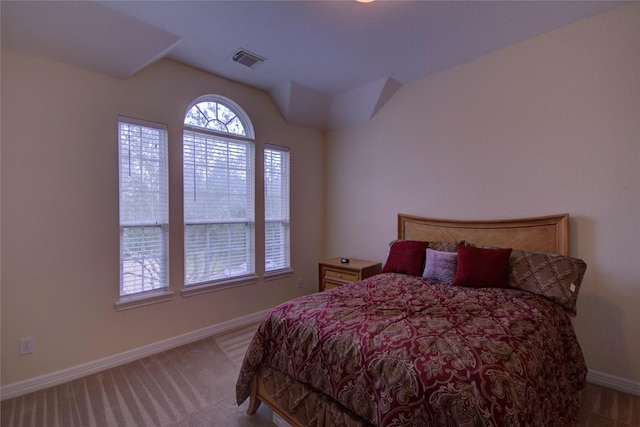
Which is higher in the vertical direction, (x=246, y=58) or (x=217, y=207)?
(x=246, y=58)

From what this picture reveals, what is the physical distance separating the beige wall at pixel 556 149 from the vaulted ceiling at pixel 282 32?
0.85ft

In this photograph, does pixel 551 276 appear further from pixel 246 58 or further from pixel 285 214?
pixel 246 58

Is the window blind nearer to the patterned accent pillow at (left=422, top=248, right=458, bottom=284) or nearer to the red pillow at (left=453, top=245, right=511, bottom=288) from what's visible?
the patterned accent pillow at (left=422, top=248, right=458, bottom=284)

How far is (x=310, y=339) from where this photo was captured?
5.19 feet

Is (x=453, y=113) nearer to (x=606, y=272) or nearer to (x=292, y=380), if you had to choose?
(x=606, y=272)

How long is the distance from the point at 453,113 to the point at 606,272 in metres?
1.90

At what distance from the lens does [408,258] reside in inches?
111

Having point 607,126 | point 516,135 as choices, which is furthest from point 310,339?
A: point 607,126

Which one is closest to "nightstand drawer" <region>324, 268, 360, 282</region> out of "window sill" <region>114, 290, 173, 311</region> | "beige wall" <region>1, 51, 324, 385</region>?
"beige wall" <region>1, 51, 324, 385</region>

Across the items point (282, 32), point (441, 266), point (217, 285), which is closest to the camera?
point (282, 32)

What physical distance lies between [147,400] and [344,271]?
217 centimetres

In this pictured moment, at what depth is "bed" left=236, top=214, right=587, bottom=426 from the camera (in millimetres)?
1113

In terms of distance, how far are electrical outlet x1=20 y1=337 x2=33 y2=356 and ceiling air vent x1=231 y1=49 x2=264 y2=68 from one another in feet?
9.53

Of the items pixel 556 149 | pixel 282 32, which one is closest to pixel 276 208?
pixel 282 32
